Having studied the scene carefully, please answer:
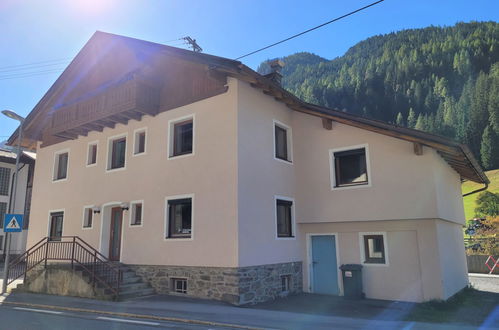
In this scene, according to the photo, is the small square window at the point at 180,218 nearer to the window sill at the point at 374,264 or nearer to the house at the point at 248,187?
the house at the point at 248,187

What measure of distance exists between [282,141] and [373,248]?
5.09m

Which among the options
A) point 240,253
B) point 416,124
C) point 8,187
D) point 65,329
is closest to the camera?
point 65,329

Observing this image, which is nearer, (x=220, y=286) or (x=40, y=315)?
(x=40, y=315)

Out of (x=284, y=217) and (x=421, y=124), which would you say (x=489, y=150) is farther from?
(x=284, y=217)

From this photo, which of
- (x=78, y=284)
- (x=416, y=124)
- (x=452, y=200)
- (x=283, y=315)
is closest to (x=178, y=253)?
(x=78, y=284)

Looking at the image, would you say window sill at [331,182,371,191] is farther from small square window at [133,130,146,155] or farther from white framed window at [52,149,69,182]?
white framed window at [52,149,69,182]

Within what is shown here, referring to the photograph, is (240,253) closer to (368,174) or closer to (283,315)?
(283,315)

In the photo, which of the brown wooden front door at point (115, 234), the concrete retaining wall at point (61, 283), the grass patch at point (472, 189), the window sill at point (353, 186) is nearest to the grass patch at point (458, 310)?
the window sill at point (353, 186)

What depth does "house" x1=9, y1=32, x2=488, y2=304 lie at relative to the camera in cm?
1155

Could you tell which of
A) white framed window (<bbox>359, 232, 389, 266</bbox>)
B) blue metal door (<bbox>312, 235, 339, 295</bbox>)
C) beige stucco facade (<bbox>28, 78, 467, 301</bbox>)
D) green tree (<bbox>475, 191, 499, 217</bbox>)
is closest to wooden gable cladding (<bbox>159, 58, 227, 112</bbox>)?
beige stucco facade (<bbox>28, 78, 467, 301</bbox>)

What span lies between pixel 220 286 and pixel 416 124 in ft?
283

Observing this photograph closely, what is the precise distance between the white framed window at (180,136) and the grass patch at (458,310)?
8.70 m

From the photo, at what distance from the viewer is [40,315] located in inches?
385

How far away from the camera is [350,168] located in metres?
13.1
